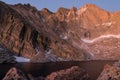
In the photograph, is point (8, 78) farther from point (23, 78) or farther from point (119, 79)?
point (119, 79)

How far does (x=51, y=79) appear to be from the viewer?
4459 cm

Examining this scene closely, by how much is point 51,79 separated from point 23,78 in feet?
12.6

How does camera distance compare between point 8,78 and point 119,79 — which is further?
point 8,78

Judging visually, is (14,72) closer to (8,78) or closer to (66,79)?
(8,78)

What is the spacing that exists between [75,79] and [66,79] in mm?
1481

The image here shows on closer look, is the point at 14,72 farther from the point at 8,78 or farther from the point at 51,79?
the point at 51,79

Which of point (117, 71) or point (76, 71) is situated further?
point (76, 71)

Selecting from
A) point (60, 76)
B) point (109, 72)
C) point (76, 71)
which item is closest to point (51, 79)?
point (60, 76)

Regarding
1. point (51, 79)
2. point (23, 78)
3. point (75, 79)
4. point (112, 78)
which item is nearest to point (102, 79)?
point (112, 78)

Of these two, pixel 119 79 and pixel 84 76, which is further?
pixel 84 76

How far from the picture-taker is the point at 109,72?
4412 centimetres

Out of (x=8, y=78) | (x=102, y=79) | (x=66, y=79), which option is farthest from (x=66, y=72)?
(x=8, y=78)

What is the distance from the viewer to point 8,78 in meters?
45.2

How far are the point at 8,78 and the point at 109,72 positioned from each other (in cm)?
1406
